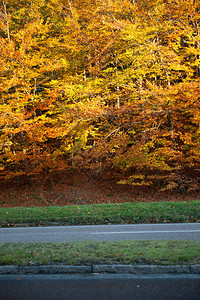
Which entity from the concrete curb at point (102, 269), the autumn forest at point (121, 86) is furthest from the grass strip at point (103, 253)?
the autumn forest at point (121, 86)

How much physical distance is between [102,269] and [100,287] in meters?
0.57

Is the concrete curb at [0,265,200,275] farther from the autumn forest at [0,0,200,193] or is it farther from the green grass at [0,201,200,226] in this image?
the autumn forest at [0,0,200,193]

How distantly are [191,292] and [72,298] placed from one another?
172 cm

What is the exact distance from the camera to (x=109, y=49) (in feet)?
55.0

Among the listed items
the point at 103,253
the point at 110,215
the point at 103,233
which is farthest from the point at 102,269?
the point at 110,215

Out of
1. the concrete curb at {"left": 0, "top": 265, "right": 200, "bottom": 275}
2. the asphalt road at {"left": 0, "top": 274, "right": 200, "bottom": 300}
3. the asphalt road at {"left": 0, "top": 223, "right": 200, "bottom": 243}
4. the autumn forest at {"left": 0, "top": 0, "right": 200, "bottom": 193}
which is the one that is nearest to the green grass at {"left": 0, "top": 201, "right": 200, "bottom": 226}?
the asphalt road at {"left": 0, "top": 223, "right": 200, "bottom": 243}

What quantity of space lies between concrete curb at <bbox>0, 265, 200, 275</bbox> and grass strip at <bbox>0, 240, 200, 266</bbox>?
0.37 feet

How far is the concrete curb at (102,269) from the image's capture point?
16.3 ft

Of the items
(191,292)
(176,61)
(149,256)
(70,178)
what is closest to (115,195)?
(70,178)

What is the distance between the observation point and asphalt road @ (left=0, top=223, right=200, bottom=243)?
765 cm

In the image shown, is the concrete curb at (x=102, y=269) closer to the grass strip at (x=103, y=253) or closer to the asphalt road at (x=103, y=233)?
the grass strip at (x=103, y=253)

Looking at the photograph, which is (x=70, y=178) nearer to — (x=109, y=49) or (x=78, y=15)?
(x=109, y=49)

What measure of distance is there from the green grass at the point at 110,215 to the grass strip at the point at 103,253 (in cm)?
401

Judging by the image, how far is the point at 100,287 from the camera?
452cm
